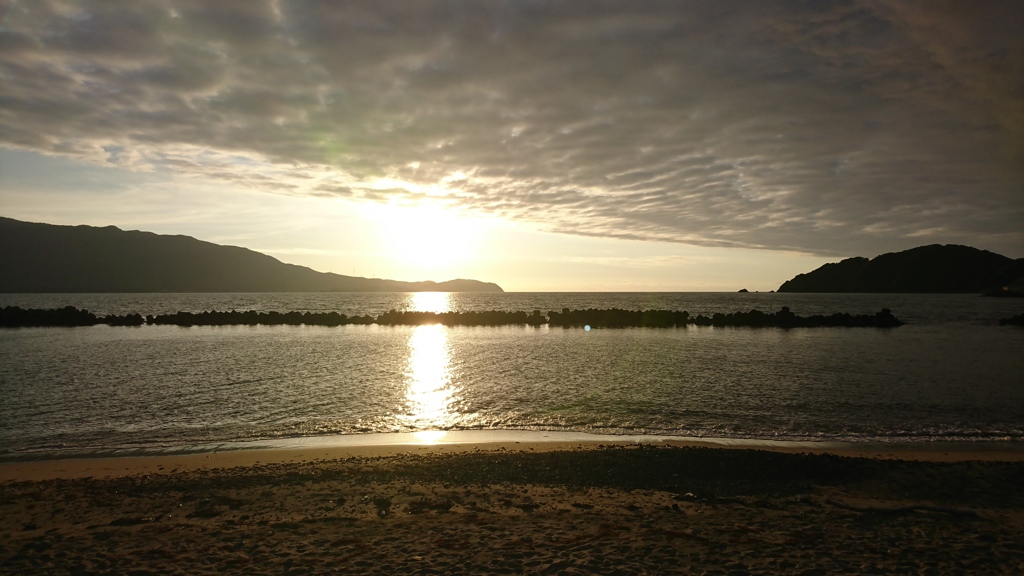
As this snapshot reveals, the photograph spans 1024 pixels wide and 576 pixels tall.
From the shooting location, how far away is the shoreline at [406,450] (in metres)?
13.3

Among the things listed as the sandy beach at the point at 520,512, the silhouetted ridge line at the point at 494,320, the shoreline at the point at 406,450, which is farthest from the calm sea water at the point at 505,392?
the silhouetted ridge line at the point at 494,320

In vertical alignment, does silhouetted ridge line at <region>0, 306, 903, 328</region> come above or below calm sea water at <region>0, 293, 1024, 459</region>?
above

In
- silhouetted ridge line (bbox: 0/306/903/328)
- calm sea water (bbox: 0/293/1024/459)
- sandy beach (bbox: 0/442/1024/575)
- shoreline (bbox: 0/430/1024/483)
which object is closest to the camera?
sandy beach (bbox: 0/442/1024/575)

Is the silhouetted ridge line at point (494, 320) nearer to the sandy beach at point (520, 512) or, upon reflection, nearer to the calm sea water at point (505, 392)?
the calm sea water at point (505, 392)

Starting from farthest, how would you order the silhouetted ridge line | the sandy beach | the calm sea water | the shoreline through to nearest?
1. the silhouetted ridge line
2. the calm sea water
3. the shoreline
4. the sandy beach

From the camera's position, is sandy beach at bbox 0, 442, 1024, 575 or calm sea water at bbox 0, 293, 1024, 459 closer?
sandy beach at bbox 0, 442, 1024, 575

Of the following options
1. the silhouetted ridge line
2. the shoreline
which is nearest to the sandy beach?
the shoreline

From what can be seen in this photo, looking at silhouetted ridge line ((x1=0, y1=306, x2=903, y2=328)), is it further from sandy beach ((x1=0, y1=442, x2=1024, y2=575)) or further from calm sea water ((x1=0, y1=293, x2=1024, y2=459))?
sandy beach ((x1=0, y1=442, x2=1024, y2=575))

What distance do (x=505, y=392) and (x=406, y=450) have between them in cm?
895

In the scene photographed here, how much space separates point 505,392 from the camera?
76.0ft

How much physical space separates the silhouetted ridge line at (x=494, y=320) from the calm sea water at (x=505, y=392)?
23.4 meters

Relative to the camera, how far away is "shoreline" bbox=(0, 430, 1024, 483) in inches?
525

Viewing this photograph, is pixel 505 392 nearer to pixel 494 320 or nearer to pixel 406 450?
pixel 406 450

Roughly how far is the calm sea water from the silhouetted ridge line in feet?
76.9
